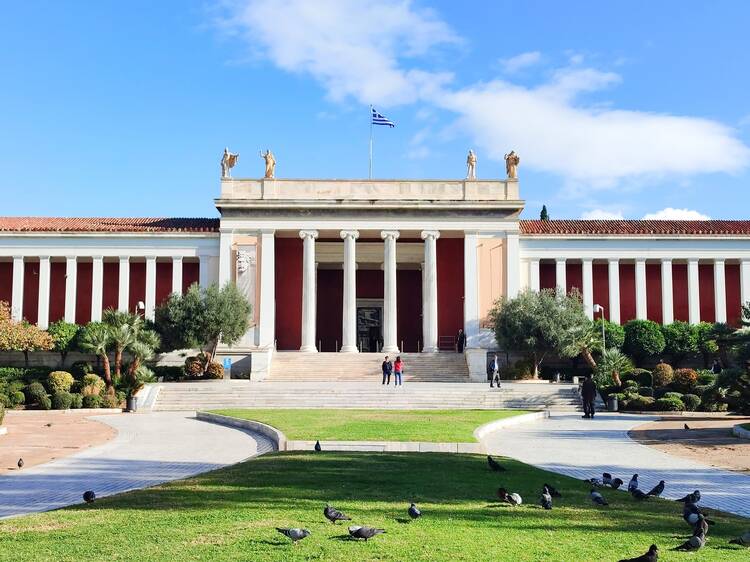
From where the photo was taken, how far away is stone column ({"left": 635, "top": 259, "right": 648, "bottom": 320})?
45.8m

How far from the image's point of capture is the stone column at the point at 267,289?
147ft

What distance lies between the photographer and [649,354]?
41.9 meters

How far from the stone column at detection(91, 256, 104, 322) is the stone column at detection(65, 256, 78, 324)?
1.04 m

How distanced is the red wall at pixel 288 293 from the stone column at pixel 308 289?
6.03 feet

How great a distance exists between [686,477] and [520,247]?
33.1 metres

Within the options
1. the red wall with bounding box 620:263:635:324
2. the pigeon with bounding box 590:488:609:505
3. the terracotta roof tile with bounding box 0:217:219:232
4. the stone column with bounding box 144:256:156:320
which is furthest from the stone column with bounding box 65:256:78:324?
the pigeon with bounding box 590:488:609:505

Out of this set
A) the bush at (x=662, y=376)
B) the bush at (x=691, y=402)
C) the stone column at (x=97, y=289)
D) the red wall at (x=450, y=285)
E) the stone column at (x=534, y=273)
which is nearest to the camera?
the bush at (x=691, y=402)

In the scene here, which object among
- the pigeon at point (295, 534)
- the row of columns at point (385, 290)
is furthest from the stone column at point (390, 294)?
the pigeon at point (295, 534)

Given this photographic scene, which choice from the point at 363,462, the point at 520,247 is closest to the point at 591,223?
the point at 520,247

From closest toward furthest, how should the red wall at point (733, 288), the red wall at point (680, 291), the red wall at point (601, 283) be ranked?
the red wall at point (733, 288)
the red wall at point (680, 291)
the red wall at point (601, 283)

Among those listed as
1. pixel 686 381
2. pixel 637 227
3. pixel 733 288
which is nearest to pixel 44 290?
pixel 686 381

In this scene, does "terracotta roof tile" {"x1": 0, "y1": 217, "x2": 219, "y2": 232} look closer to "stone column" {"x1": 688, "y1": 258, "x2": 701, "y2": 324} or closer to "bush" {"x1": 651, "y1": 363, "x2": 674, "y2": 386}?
"bush" {"x1": 651, "y1": 363, "x2": 674, "y2": 386}

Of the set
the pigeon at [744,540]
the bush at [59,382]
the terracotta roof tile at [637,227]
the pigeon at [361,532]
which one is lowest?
the bush at [59,382]

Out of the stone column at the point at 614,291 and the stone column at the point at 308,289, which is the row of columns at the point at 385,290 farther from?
the stone column at the point at 614,291
